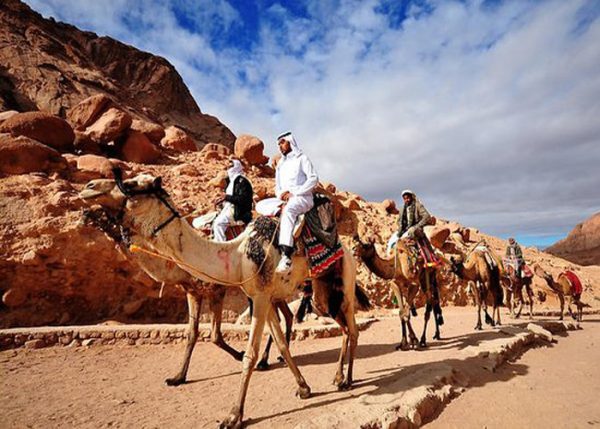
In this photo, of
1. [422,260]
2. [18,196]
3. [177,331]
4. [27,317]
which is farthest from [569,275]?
[18,196]

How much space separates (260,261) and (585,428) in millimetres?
4147

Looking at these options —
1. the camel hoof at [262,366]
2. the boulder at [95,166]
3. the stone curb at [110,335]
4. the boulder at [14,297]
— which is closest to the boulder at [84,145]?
the boulder at [95,166]

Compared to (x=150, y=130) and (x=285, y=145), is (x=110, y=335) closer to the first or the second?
(x=285, y=145)

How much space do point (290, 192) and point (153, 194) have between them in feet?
5.85

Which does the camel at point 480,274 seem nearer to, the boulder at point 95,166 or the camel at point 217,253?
the camel at point 217,253

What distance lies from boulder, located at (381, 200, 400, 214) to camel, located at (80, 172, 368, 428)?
24255mm

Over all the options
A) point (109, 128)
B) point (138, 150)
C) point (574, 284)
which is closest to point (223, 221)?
point (574, 284)

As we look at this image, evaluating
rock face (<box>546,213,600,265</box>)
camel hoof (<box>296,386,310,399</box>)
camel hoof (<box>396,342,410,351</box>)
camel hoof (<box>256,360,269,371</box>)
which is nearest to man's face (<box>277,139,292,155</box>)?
camel hoof (<box>296,386,310,399</box>)

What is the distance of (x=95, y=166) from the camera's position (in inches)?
616

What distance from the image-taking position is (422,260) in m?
8.10

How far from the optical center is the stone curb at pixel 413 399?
3.37 m

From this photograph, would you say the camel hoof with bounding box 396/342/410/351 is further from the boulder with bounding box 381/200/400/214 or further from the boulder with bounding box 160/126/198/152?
the boulder with bounding box 160/126/198/152

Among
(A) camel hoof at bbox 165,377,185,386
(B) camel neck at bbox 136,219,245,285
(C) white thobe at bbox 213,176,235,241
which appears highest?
(C) white thobe at bbox 213,176,235,241

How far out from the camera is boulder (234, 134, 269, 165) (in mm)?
27016
